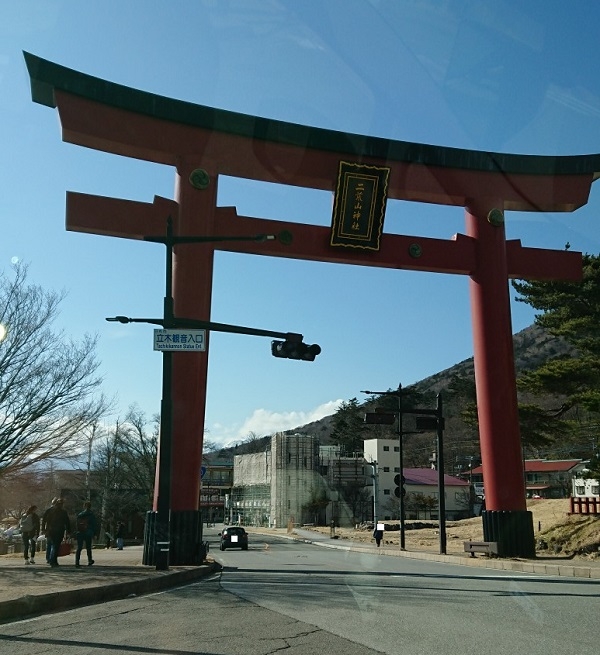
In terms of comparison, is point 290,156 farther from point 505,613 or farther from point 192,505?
point 505,613

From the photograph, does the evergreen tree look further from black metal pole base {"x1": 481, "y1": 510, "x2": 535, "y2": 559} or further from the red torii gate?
black metal pole base {"x1": 481, "y1": 510, "x2": 535, "y2": 559}

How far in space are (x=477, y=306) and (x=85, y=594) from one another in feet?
50.7

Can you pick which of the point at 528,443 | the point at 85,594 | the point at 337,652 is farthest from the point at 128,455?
the point at 337,652

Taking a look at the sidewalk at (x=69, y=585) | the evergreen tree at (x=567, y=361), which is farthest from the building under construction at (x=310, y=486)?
the sidewalk at (x=69, y=585)

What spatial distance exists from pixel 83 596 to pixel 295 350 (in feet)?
22.8

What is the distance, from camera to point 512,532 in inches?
808

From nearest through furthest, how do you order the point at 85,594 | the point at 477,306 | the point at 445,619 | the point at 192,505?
the point at 445,619, the point at 85,594, the point at 192,505, the point at 477,306

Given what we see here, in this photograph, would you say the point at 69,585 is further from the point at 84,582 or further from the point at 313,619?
the point at 313,619

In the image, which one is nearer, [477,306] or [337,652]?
[337,652]

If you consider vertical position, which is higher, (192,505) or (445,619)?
(192,505)

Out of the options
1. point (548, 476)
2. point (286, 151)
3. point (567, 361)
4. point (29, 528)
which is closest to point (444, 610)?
point (29, 528)

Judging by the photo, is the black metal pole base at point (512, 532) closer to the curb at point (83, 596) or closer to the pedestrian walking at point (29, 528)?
the curb at point (83, 596)

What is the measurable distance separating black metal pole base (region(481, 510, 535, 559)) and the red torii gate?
0.04 meters

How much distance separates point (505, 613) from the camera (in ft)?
29.9
